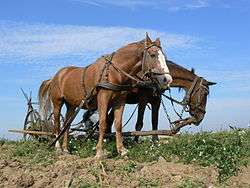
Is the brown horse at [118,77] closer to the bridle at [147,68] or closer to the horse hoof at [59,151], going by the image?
the bridle at [147,68]

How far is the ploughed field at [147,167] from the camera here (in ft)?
29.5

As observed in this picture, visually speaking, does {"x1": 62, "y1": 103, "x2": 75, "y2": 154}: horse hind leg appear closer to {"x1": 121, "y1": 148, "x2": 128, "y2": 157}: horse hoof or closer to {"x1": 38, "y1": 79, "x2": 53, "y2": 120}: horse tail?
{"x1": 38, "y1": 79, "x2": 53, "y2": 120}: horse tail

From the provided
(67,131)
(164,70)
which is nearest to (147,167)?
(164,70)

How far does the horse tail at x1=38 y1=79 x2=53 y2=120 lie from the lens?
14.4 m

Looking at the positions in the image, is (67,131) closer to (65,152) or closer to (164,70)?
(65,152)

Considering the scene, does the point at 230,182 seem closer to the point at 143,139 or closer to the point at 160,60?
the point at 160,60

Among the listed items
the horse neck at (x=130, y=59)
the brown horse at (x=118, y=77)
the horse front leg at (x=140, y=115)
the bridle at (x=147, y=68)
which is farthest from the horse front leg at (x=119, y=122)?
the horse front leg at (x=140, y=115)

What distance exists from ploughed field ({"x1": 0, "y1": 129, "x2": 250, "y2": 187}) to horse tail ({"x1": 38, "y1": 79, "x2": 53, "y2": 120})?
279 cm

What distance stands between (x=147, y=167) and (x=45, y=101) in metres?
5.68

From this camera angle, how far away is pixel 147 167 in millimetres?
9594

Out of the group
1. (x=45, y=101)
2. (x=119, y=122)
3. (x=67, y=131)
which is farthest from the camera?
(x=45, y=101)

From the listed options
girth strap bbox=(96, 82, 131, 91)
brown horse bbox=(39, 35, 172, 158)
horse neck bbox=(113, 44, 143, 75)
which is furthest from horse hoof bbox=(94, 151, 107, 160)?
horse neck bbox=(113, 44, 143, 75)

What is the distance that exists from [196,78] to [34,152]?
154 inches

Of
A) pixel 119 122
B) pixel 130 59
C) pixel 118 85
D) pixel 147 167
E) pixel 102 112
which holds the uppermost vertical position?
pixel 130 59
